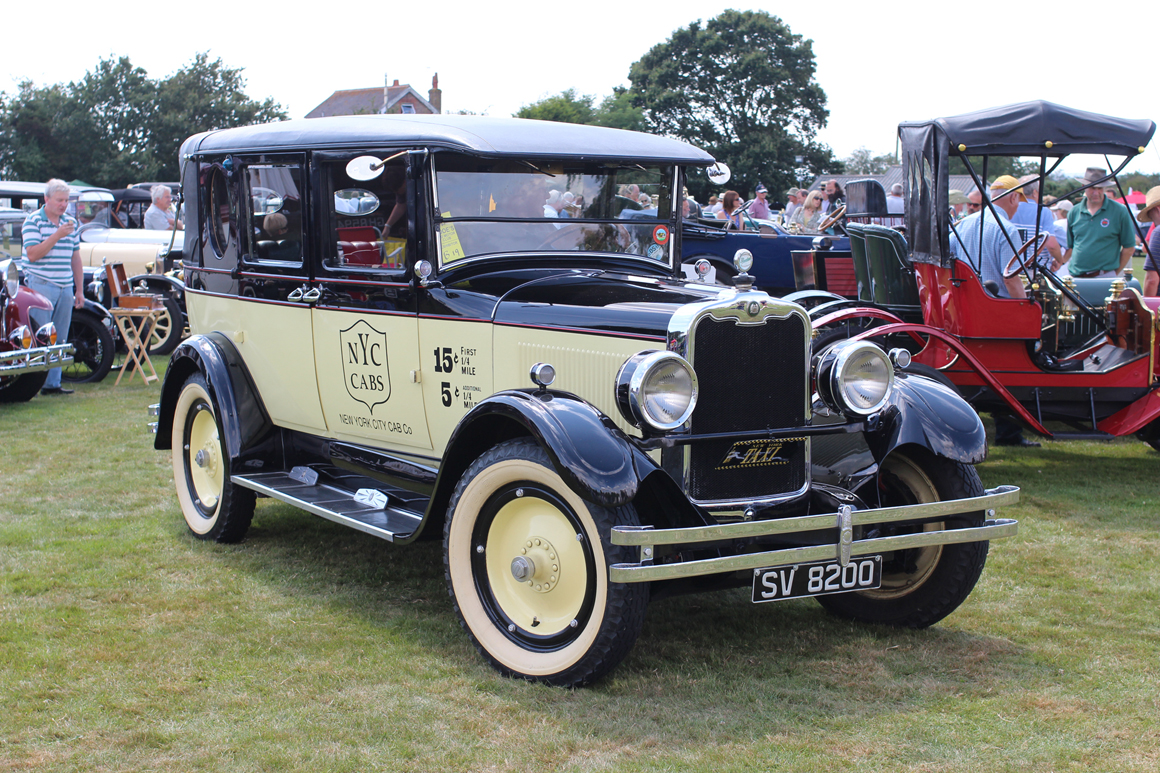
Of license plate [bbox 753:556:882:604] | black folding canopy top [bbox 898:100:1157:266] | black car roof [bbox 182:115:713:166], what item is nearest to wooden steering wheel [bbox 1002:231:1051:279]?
black folding canopy top [bbox 898:100:1157:266]

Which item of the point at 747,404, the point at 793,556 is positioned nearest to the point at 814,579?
the point at 793,556

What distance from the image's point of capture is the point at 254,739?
3055 mm

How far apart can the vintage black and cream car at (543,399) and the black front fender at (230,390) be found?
13 mm

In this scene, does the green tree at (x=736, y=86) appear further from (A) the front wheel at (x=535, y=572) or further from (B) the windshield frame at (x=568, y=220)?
(A) the front wheel at (x=535, y=572)

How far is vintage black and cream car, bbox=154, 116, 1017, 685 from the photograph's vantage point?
11.1 ft

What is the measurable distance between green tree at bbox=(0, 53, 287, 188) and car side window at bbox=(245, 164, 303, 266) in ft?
146

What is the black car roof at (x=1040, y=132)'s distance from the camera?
256 inches

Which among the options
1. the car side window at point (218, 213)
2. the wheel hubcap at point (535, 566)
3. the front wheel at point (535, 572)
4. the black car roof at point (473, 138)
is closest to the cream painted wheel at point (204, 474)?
the car side window at point (218, 213)

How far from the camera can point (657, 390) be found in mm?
3379

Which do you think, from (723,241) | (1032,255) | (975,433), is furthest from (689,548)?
(723,241)

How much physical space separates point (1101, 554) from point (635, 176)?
9.48 ft

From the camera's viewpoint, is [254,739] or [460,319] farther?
[460,319]

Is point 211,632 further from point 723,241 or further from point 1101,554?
point 723,241

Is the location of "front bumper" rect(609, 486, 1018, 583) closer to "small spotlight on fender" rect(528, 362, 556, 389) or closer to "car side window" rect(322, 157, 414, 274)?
"small spotlight on fender" rect(528, 362, 556, 389)
